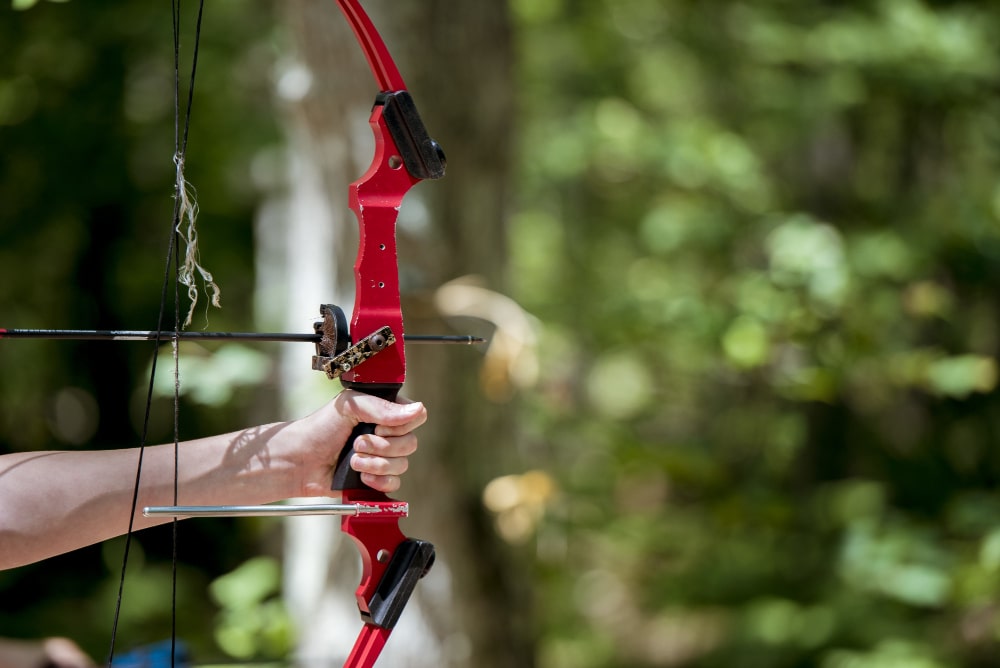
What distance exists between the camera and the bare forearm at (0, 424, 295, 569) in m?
1.18

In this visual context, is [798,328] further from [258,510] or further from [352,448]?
[258,510]

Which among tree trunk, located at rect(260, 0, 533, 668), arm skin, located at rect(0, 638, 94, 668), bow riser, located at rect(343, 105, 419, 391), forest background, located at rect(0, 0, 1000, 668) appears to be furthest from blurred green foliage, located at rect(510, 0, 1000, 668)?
arm skin, located at rect(0, 638, 94, 668)

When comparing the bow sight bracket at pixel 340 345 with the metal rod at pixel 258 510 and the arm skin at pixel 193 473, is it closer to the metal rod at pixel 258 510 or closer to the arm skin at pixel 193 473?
the arm skin at pixel 193 473

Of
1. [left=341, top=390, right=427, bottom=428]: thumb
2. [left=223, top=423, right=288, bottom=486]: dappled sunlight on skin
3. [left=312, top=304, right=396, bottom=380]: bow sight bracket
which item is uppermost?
[left=312, top=304, right=396, bottom=380]: bow sight bracket

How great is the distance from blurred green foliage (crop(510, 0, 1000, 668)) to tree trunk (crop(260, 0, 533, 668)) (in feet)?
2.35

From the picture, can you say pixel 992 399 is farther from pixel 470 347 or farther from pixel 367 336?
pixel 367 336

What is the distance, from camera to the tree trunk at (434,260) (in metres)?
2.53

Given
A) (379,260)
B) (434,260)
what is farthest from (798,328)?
(379,260)

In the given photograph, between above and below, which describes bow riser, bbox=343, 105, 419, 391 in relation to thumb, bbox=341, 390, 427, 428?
above

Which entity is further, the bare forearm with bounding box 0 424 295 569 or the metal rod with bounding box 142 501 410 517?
the bare forearm with bounding box 0 424 295 569

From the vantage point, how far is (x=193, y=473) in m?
1.26

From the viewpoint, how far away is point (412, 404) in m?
1.25

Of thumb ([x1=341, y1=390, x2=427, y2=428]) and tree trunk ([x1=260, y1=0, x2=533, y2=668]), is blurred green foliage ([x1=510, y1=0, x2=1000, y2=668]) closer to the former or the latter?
tree trunk ([x1=260, y1=0, x2=533, y2=668])

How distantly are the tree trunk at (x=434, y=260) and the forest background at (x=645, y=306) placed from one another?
14 mm
